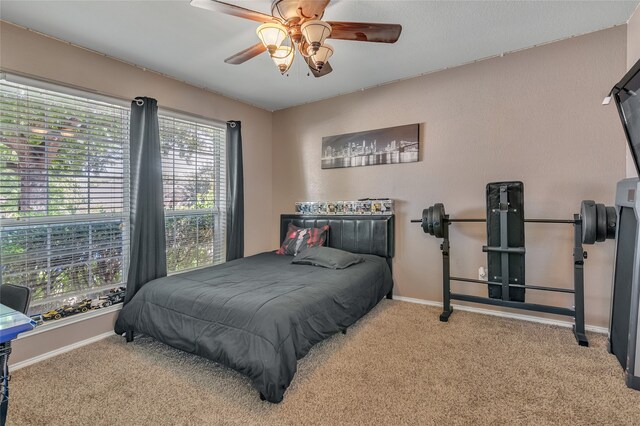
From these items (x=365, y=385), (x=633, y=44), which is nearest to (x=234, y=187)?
(x=365, y=385)

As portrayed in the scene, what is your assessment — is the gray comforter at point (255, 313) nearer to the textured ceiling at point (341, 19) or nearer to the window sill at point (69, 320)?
the window sill at point (69, 320)

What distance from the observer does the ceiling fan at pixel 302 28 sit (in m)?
1.69

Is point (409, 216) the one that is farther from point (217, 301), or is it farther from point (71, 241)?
point (71, 241)

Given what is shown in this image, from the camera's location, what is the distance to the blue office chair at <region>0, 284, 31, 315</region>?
4.65 feet

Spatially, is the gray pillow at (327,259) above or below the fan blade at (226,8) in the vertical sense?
below

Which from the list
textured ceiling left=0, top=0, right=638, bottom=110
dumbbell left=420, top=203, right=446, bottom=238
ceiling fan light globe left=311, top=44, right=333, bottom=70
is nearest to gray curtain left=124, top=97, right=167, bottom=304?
textured ceiling left=0, top=0, right=638, bottom=110

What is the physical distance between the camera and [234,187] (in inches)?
155

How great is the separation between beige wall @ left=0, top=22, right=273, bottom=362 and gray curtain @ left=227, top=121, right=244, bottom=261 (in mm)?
284

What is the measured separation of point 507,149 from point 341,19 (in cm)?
201

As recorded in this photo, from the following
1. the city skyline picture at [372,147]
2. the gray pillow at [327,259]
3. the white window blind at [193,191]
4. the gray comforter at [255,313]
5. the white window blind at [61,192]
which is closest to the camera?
the gray comforter at [255,313]

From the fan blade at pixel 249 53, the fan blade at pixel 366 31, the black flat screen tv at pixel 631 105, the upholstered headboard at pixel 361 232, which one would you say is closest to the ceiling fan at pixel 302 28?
the fan blade at pixel 366 31

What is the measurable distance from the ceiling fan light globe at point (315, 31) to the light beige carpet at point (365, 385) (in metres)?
2.09

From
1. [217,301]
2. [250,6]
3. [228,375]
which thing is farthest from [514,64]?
[228,375]

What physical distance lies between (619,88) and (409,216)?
2052 millimetres
